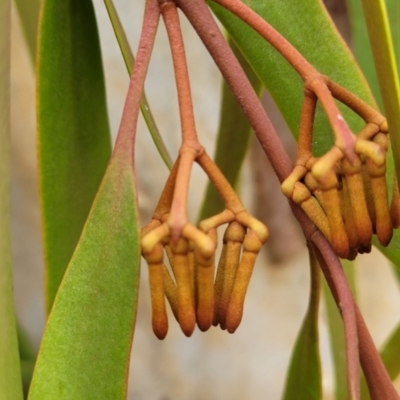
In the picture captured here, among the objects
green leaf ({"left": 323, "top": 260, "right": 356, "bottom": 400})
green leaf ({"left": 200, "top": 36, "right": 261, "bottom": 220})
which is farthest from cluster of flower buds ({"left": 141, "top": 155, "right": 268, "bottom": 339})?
green leaf ({"left": 323, "top": 260, "right": 356, "bottom": 400})

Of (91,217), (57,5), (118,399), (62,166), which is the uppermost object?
(57,5)

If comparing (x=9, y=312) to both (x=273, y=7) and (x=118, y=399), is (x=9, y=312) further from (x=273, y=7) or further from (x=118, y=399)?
(x=273, y=7)

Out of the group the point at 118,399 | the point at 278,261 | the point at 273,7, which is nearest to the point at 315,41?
the point at 273,7

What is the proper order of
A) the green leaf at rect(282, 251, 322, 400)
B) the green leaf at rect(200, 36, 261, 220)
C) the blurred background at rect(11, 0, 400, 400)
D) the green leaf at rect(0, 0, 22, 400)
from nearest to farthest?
the green leaf at rect(0, 0, 22, 400) → the green leaf at rect(282, 251, 322, 400) → the green leaf at rect(200, 36, 261, 220) → the blurred background at rect(11, 0, 400, 400)

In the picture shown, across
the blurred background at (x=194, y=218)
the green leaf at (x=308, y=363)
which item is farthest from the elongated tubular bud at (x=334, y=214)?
the blurred background at (x=194, y=218)

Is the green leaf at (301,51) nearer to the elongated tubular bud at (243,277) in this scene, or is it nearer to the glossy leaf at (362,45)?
the elongated tubular bud at (243,277)

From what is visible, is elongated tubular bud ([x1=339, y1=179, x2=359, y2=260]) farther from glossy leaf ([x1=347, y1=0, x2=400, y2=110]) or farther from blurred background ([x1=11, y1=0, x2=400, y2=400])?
blurred background ([x1=11, y1=0, x2=400, y2=400])

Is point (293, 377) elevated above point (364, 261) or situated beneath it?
situated beneath
